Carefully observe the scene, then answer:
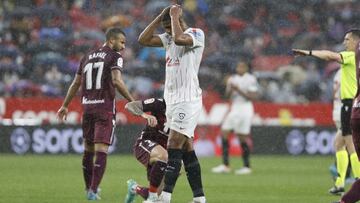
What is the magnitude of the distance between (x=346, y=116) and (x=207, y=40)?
1443cm

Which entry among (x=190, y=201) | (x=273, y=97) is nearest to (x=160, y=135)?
(x=190, y=201)

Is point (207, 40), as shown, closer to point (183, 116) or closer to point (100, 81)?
point (100, 81)

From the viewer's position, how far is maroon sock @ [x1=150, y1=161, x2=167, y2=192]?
11117 millimetres

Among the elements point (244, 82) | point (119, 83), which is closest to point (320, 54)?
point (119, 83)

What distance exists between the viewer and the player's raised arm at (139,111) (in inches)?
433

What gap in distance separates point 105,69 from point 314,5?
18700 mm

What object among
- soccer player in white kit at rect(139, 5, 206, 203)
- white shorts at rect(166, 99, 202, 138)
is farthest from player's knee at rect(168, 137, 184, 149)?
white shorts at rect(166, 99, 202, 138)

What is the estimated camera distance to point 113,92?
43.1 feet

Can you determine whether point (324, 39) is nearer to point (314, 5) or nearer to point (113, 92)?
point (314, 5)

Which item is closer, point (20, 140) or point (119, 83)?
point (119, 83)

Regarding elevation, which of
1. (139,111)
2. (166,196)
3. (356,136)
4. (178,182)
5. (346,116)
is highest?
(139,111)

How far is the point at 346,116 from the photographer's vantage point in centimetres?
1430

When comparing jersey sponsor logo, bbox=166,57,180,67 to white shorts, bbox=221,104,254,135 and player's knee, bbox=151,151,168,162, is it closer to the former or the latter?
player's knee, bbox=151,151,168,162

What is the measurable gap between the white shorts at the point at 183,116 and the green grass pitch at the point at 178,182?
1803 millimetres
